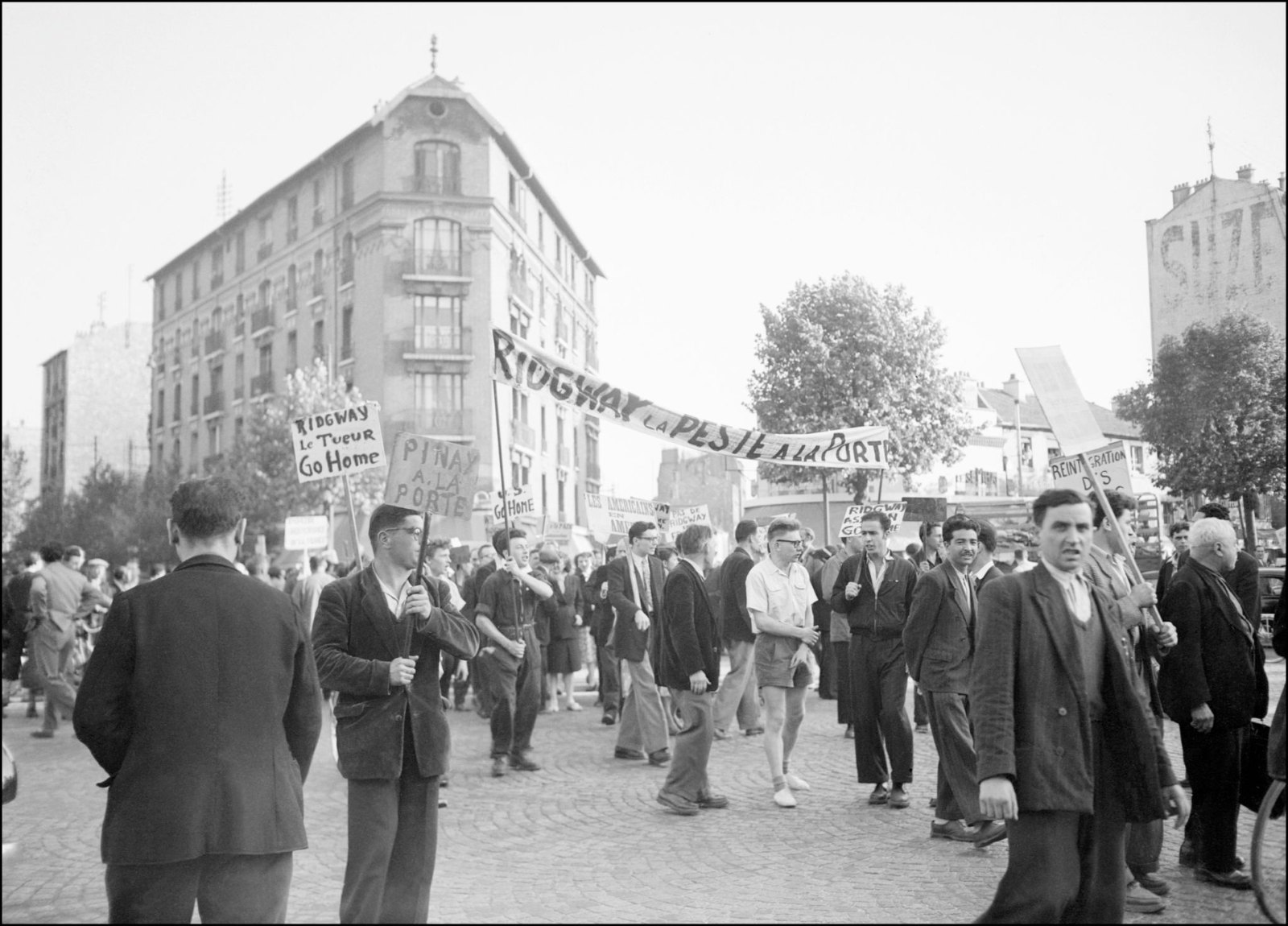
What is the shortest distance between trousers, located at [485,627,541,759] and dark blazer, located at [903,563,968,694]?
3.85m

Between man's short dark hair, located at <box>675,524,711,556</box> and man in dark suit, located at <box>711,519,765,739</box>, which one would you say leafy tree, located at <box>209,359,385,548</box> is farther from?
man's short dark hair, located at <box>675,524,711,556</box>

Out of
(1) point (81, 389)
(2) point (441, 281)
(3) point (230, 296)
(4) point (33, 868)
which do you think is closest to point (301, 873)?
(4) point (33, 868)

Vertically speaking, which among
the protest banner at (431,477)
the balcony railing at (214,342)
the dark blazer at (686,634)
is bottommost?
the dark blazer at (686,634)

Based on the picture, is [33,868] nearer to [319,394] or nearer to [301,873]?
[301,873]

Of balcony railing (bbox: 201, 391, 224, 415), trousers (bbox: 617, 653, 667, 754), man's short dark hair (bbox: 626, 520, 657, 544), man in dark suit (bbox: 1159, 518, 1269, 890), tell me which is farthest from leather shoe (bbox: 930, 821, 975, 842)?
balcony railing (bbox: 201, 391, 224, 415)

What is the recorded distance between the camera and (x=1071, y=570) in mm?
4594

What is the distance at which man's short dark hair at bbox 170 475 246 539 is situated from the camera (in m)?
3.97

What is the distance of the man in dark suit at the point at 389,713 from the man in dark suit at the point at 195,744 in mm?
922

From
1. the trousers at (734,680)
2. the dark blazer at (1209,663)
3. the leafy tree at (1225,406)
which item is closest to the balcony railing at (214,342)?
the leafy tree at (1225,406)

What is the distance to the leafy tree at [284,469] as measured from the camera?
142 feet

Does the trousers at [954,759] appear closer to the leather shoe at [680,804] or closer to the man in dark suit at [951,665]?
the man in dark suit at [951,665]

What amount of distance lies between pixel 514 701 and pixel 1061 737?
22.2 ft

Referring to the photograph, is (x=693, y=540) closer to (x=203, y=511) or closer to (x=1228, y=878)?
(x=1228, y=878)

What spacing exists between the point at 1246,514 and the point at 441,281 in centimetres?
3415
